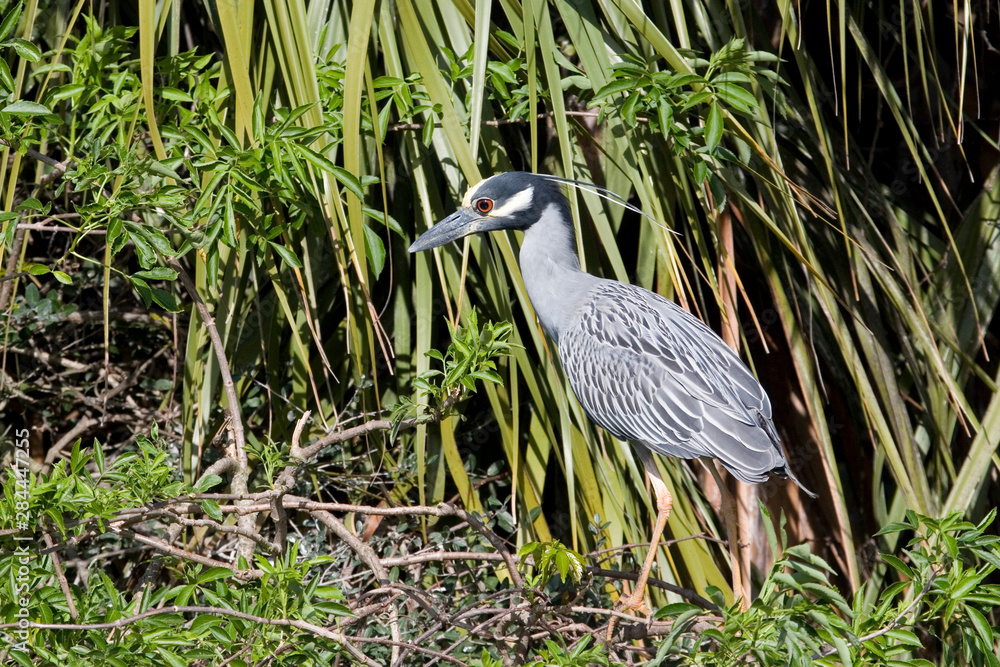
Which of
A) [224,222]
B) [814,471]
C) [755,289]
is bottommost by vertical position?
[814,471]

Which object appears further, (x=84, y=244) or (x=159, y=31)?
(x=84, y=244)

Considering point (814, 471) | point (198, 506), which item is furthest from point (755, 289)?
point (198, 506)

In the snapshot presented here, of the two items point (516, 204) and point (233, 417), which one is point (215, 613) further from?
point (516, 204)

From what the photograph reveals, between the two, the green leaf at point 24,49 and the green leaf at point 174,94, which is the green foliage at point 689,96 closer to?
the green leaf at point 174,94

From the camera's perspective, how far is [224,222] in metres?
1.66

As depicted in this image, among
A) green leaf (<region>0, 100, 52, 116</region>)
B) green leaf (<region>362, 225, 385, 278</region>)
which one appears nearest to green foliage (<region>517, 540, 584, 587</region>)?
green leaf (<region>362, 225, 385, 278</region>)

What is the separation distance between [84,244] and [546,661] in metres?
1.85

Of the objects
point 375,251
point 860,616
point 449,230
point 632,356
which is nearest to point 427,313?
point 449,230

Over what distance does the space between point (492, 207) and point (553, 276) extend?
328 mm

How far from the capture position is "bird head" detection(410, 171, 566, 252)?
2.07 metres

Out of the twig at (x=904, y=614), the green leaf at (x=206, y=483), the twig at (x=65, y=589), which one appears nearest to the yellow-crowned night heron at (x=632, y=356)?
the twig at (x=904, y=614)

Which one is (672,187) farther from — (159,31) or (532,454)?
(159,31)

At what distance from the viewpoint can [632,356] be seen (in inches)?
90.7

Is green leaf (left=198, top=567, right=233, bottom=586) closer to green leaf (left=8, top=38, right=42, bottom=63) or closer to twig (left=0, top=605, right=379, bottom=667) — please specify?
twig (left=0, top=605, right=379, bottom=667)
